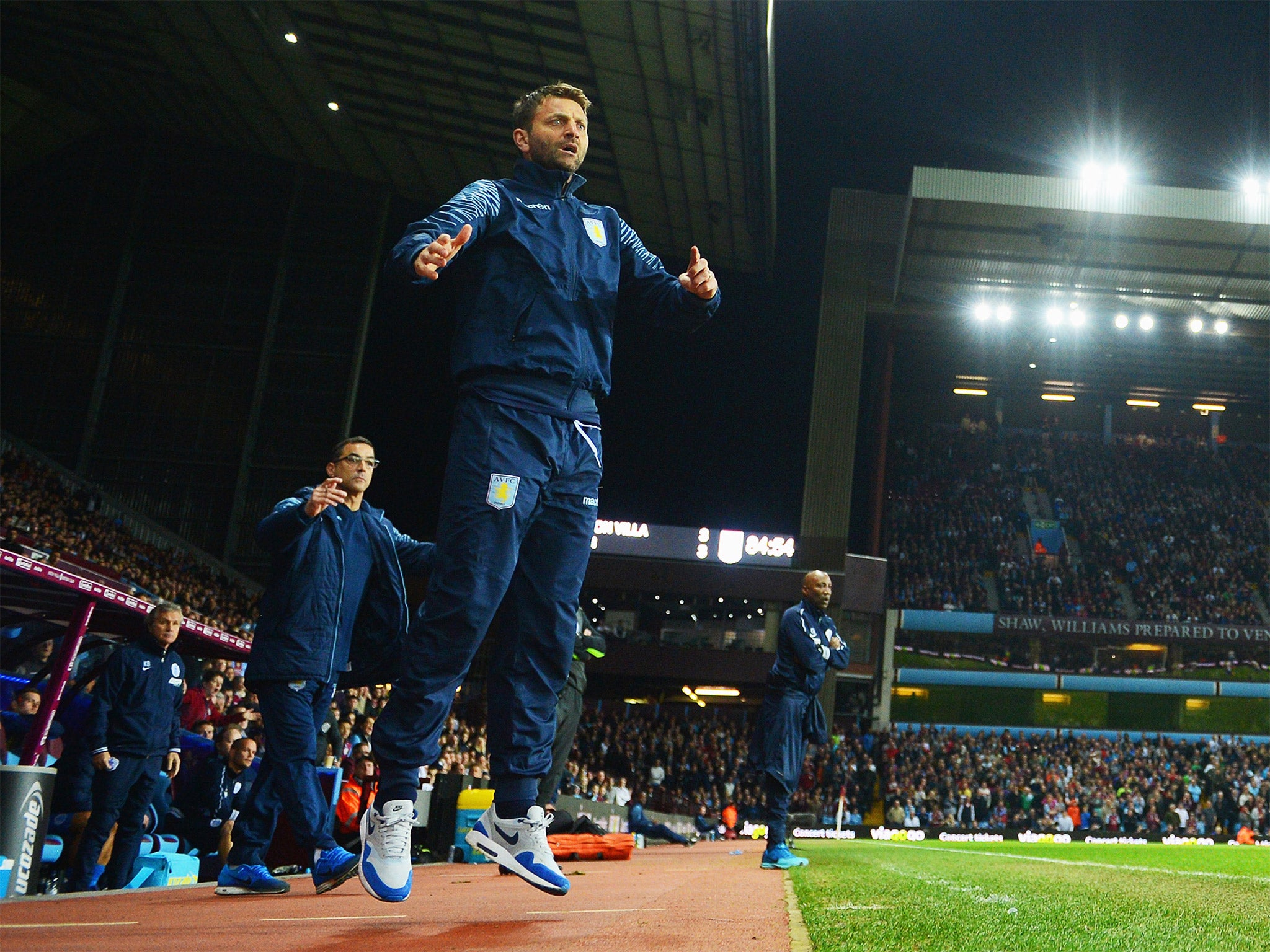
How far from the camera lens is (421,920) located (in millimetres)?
3217

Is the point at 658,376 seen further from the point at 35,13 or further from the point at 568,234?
the point at 568,234

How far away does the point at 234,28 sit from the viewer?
76.3 ft

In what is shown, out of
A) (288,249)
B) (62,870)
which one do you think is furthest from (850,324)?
(62,870)

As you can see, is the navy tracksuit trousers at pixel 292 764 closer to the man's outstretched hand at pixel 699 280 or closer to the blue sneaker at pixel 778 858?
the man's outstretched hand at pixel 699 280

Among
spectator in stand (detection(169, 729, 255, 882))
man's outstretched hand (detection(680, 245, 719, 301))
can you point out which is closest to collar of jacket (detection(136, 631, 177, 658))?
spectator in stand (detection(169, 729, 255, 882))

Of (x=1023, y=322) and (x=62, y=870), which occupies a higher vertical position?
(x=1023, y=322)

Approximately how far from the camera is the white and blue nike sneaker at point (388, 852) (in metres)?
3.05

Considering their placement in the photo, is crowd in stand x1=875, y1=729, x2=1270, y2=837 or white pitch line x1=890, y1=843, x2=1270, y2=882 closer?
white pitch line x1=890, y1=843, x2=1270, y2=882

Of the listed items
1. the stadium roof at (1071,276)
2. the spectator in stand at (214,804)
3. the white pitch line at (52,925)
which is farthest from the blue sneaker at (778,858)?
the stadium roof at (1071,276)

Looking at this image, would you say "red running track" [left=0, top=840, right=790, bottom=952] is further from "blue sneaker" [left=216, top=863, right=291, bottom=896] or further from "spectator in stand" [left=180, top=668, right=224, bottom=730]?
"spectator in stand" [left=180, top=668, right=224, bottom=730]

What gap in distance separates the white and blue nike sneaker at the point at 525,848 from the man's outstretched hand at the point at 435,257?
4.97ft

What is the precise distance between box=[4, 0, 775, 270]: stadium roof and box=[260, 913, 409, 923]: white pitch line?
63.6 ft

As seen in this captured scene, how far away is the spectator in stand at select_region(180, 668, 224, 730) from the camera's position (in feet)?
33.0

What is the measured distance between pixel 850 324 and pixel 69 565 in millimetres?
21798
